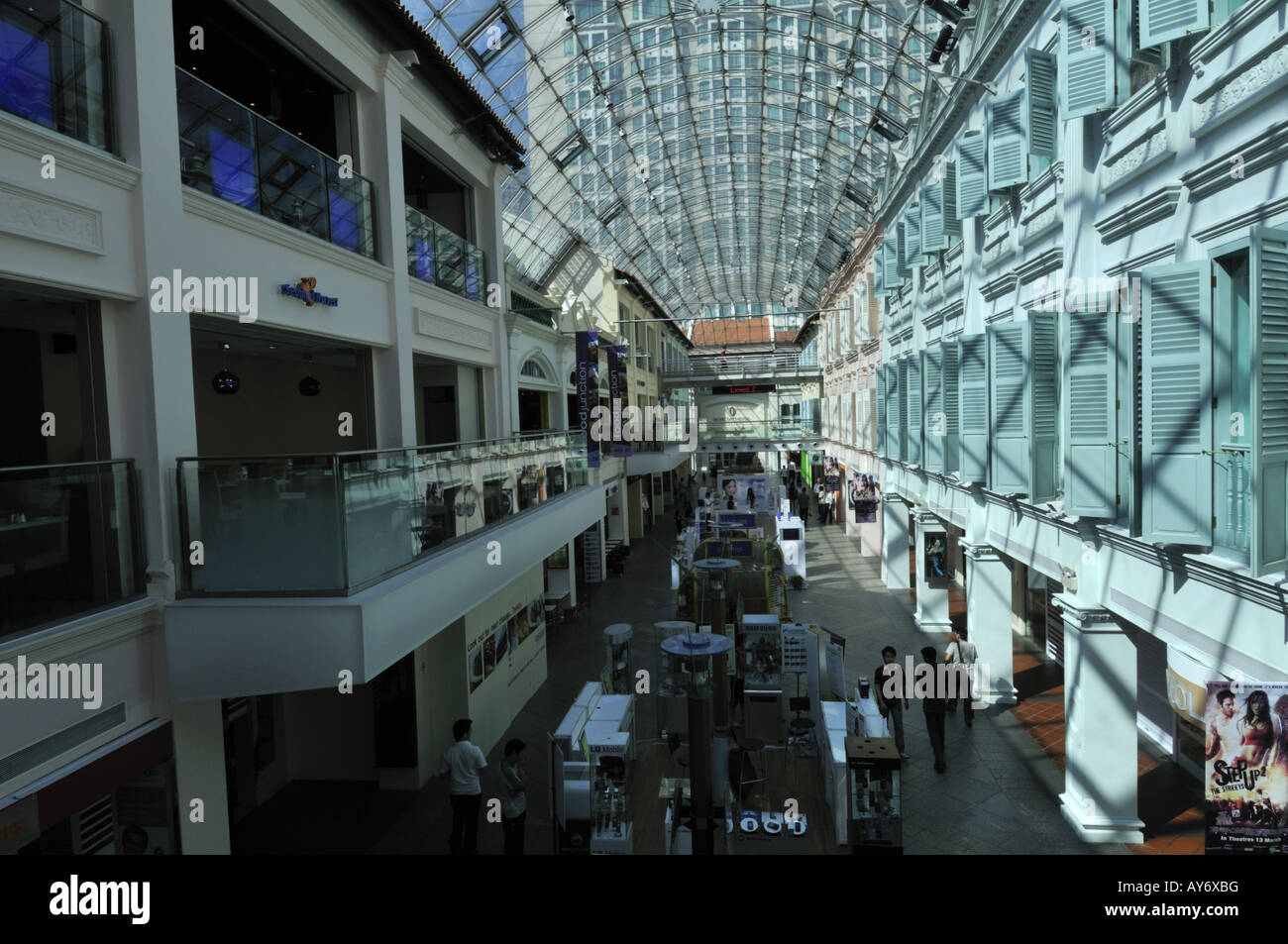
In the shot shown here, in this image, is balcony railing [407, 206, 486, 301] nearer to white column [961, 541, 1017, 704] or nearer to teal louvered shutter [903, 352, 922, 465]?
teal louvered shutter [903, 352, 922, 465]

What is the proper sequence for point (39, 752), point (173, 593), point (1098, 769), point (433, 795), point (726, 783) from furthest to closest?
point (433, 795) < point (726, 783) < point (1098, 769) < point (173, 593) < point (39, 752)

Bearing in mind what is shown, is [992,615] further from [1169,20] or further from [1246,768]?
[1169,20]

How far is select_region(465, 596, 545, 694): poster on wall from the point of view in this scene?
1279 centimetres

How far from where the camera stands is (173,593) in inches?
264

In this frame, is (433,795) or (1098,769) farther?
(433,795)

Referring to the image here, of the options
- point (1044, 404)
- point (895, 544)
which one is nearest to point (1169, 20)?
point (1044, 404)

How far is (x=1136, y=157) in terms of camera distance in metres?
7.97

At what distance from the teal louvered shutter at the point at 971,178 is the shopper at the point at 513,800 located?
1091cm

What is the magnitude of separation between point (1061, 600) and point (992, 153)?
6.61 metres

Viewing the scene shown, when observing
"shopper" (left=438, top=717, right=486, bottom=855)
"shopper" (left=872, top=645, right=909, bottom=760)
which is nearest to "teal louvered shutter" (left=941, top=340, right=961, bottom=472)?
"shopper" (left=872, top=645, right=909, bottom=760)

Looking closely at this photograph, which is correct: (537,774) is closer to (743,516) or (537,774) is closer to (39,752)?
(39,752)

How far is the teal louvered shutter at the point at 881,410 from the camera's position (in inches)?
926

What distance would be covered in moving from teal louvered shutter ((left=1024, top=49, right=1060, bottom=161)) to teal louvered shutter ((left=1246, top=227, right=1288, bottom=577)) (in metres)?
5.45
